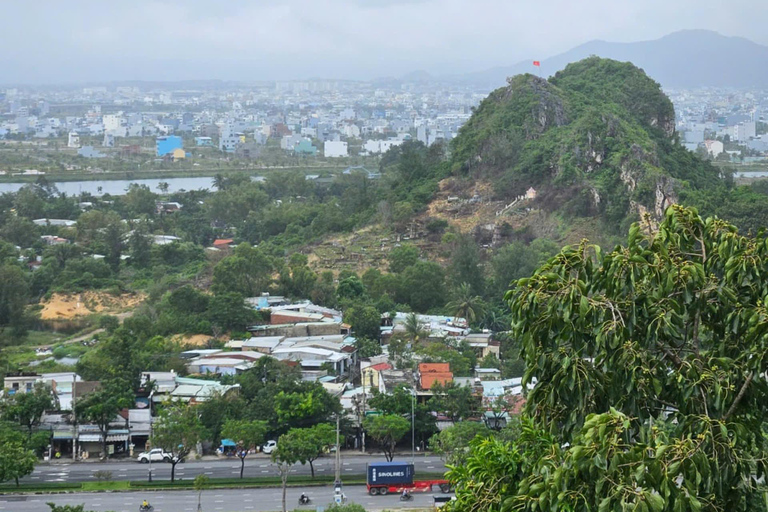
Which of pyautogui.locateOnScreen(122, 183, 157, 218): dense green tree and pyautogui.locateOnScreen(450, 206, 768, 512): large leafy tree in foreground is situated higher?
pyautogui.locateOnScreen(450, 206, 768, 512): large leafy tree in foreground

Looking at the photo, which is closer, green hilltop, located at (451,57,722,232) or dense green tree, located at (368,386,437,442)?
dense green tree, located at (368,386,437,442)

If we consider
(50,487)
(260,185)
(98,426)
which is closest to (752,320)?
(50,487)

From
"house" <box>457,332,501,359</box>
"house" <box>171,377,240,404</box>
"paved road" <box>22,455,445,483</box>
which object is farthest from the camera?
"house" <box>457,332,501,359</box>

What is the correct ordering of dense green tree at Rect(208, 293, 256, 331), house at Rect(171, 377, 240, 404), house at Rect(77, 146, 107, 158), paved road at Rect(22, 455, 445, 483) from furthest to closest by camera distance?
house at Rect(77, 146, 107, 158) → dense green tree at Rect(208, 293, 256, 331) → house at Rect(171, 377, 240, 404) → paved road at Rect(22, 455, 445, 483)

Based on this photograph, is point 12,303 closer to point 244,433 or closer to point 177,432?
point 177,432

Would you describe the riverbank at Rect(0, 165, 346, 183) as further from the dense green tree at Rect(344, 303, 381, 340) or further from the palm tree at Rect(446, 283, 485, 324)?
the dense green tree at Rect(344, 303, 381, 340)

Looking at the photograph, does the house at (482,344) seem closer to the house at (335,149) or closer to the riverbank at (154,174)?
the riverbank at (154,174)

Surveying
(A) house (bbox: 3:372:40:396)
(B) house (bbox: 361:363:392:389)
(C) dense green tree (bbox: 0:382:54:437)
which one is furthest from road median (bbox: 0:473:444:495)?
(B) house (bbox: 361:363:392:389)

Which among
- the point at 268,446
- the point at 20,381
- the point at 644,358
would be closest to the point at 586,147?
the point at 268,446
